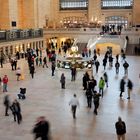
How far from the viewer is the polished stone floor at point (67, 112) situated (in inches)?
511

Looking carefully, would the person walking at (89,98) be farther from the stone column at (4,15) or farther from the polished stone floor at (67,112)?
the stone column at (4,15)

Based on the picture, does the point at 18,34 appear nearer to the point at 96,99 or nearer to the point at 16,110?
the point at 96,99

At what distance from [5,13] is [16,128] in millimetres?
32775

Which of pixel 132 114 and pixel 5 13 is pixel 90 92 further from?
pixel 5 13

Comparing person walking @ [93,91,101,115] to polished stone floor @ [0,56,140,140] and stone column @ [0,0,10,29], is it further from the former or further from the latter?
stone column @ [0,0,10,29]

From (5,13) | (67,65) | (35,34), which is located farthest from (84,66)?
(5,13)

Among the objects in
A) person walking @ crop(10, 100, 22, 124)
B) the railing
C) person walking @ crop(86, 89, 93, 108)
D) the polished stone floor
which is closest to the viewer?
the polished stone floor

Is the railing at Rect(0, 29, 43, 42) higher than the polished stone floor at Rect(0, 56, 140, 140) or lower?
higher

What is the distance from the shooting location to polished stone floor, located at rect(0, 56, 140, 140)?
12984 millimetres

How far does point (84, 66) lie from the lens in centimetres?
2780

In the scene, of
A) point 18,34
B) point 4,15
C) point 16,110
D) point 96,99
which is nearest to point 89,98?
point 96,99

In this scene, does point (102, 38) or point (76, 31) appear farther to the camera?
point (76, 31)

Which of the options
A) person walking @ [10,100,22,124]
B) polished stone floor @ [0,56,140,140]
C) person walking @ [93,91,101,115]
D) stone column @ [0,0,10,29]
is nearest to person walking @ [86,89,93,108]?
polished stone floor @ [0,56,140,140]

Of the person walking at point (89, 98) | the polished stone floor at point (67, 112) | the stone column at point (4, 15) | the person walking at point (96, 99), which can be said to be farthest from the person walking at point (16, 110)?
A: the stone column at point (4, 15)
